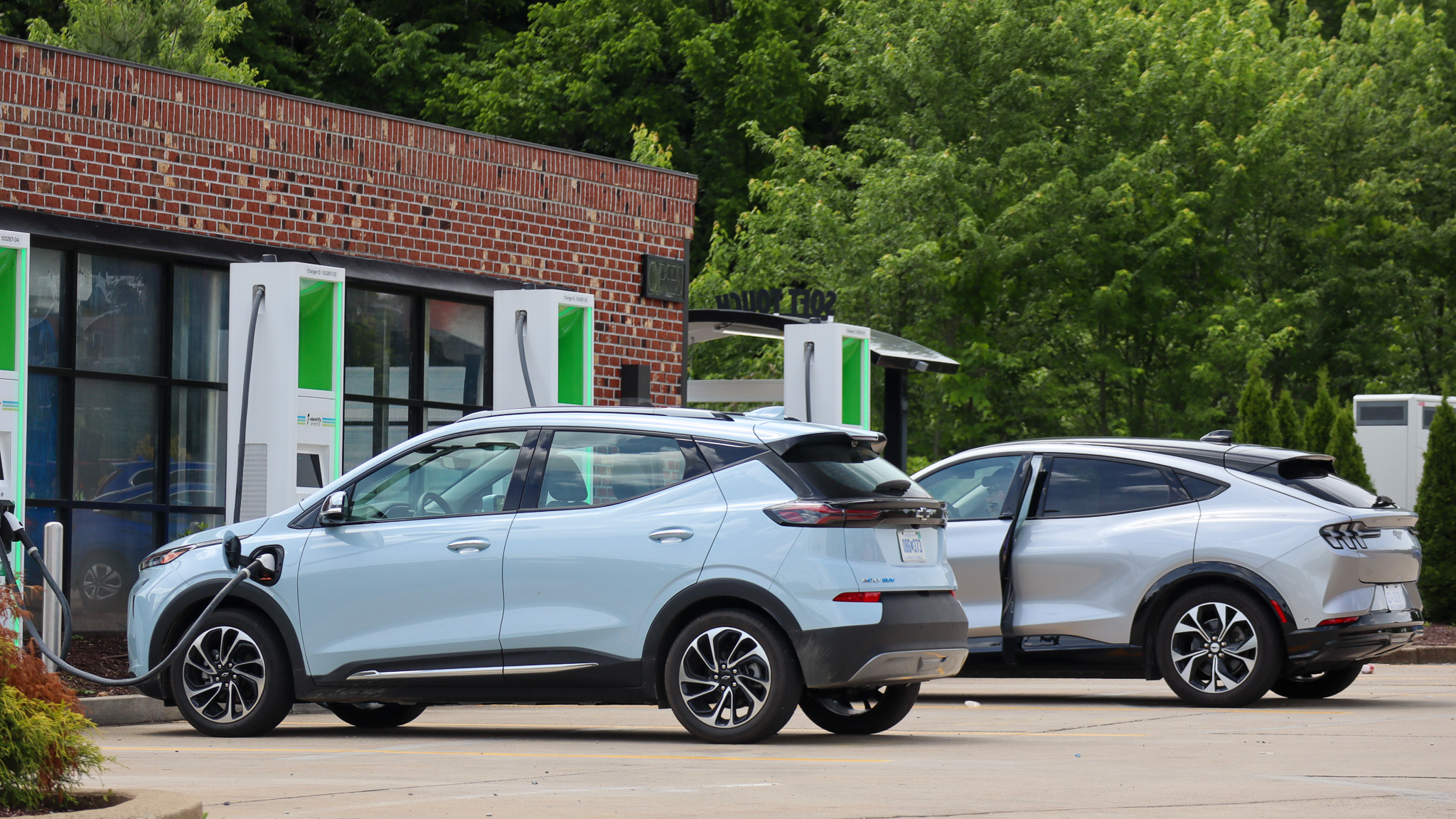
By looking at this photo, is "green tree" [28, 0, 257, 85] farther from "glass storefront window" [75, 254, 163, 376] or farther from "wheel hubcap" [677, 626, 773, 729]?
"wheel hubcap" [677, 626, 773, 729]

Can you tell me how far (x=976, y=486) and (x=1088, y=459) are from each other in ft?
2.61

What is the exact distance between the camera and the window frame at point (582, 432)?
9.98 m

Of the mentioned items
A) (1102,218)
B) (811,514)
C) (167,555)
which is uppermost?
(1102,218)

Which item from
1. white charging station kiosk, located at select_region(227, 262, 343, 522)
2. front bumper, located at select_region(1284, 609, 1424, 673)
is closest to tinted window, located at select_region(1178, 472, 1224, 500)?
front bumper, located at select_region(1284, 609, 1424, 673)

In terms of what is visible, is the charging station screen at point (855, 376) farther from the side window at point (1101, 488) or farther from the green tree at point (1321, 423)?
the green tree at point (1321, 423)

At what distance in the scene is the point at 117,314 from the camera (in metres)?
13.8

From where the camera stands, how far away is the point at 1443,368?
37312mm

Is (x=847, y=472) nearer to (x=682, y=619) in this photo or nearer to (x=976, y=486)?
(x=682, y=619)

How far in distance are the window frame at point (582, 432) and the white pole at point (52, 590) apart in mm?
3227

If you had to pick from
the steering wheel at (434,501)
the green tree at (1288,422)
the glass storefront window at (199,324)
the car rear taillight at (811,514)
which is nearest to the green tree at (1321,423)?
the green tree at (1288,422)

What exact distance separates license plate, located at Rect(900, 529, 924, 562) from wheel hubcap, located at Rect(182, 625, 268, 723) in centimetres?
351

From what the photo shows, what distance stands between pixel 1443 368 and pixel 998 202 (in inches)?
426

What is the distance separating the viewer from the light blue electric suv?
9.61 meters

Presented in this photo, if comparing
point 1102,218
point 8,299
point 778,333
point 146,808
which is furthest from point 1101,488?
point 1102,218
